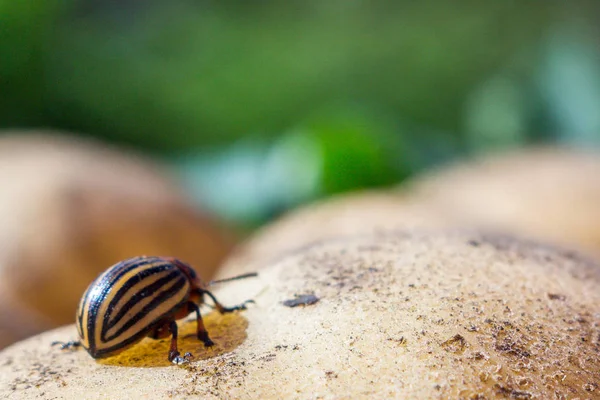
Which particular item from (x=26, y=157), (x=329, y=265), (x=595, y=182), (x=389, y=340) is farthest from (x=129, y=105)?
(x=389, y=340)

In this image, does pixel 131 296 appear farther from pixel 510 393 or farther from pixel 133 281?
pixel 510 393

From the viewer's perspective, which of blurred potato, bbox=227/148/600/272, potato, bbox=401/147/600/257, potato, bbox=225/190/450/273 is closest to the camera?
potato, bbox=225/190/450/273

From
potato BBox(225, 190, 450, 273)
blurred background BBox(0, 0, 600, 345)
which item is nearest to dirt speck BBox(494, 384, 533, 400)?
potato BBox(225, 190, 450, 273)

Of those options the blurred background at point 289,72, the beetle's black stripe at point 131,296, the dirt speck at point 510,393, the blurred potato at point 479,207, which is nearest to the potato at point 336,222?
the blurred potato at point 479,207

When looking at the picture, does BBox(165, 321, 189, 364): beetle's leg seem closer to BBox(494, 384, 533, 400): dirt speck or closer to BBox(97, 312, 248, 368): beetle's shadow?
BBox(97, 312, 248, 368): beetle's shadow

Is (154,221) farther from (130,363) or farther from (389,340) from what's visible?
(389,340)

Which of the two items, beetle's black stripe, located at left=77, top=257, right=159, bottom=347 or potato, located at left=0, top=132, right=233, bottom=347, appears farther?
potato, located at left=0, top=132, right=233, bottom=347
